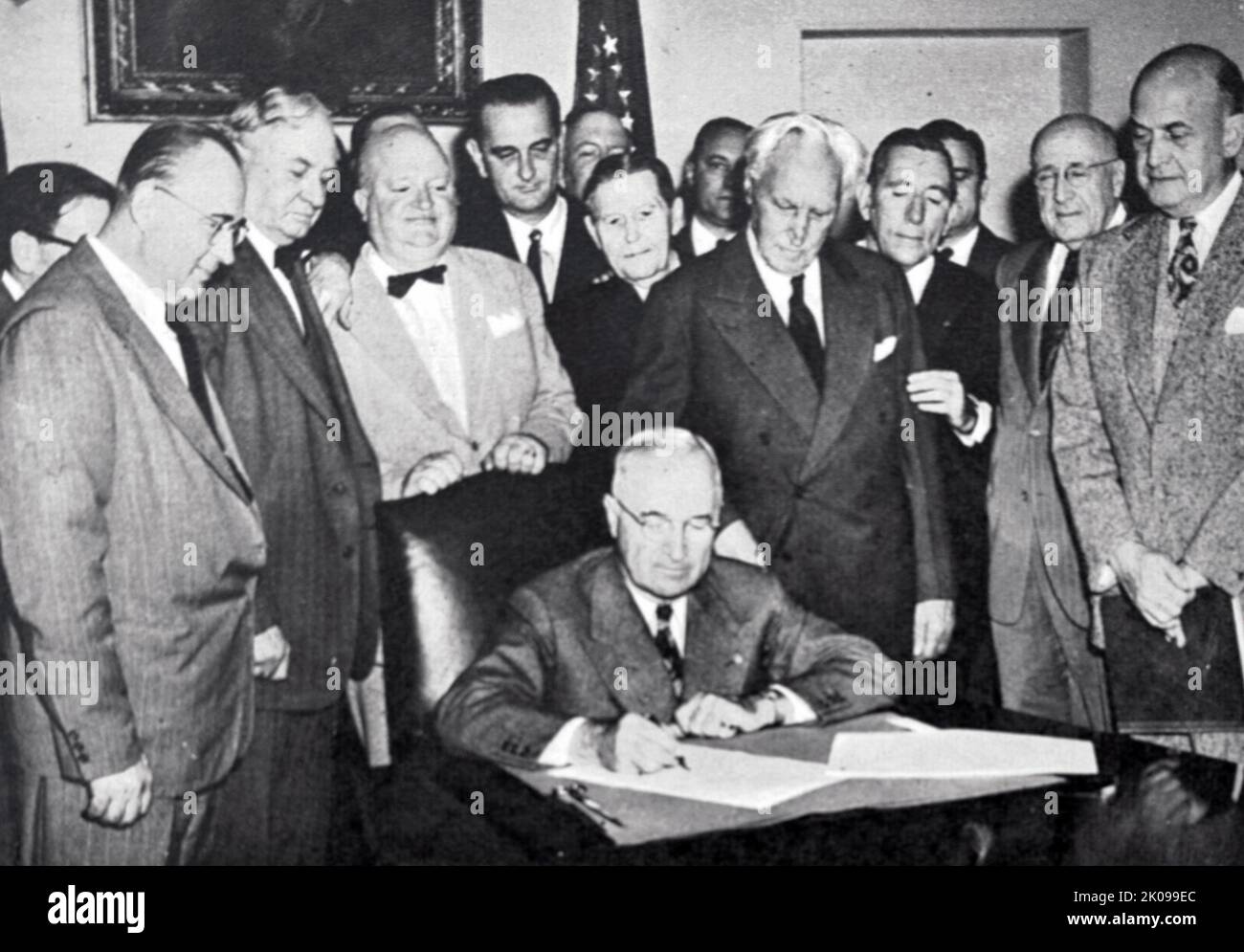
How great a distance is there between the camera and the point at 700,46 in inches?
149

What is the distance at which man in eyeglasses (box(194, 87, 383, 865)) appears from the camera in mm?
3418

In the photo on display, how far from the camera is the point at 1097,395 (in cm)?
376

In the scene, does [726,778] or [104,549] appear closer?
[726,778]

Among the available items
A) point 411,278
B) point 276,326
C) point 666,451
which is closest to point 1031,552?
point 666,451

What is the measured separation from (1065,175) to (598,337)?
1.27 metres

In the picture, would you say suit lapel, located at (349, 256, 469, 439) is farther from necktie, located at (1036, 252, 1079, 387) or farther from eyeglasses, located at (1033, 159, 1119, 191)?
eyeglasses, located at (1033, 159, 1119, 191)

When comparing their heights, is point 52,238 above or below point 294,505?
above

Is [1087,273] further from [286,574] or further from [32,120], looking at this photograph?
[32,120]

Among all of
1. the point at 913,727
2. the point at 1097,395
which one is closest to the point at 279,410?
the point at 913,727

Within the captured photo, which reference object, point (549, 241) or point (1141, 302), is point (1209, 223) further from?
point (549, 241)

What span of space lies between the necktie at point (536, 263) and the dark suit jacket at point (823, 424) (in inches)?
10.3

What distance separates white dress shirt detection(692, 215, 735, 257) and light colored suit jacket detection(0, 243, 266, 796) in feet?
4.14

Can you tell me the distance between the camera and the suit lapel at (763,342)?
3.67m

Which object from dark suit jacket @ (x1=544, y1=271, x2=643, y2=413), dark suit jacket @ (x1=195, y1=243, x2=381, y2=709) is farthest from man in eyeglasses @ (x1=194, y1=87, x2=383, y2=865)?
dark suit jacket @ (x1=544, y1=271, x2=643, y2=413)
